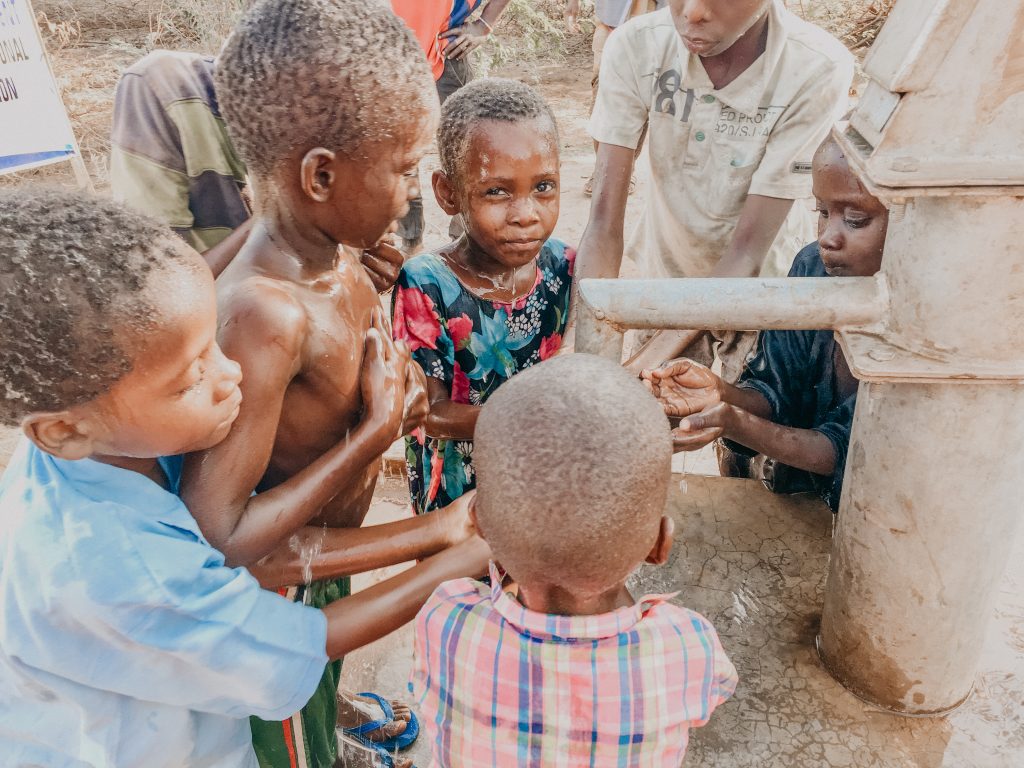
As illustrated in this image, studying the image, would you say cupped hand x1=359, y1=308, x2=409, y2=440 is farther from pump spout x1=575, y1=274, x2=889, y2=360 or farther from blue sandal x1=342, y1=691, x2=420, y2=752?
blue sandal x1=342, y1=691, x2=420, y2=752

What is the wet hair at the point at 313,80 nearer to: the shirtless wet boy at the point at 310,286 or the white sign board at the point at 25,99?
the shirtless wet boy at the point at 310,286

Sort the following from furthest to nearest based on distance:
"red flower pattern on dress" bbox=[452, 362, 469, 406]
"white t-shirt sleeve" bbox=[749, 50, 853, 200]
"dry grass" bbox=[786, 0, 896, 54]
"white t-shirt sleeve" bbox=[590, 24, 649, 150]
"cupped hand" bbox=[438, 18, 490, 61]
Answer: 1. "dry grass" bbox=[786, 0, 896, 54]
2. "cupped hand" bbox=[438, 18, 490, 61]
3. "white t-shirt sleeve" bbox=[590, 24, 649, 150]
4. "white t-shirt sleeve" bbox=[749, 50, 853, 200]
5. "red flower pattern on dress" bbox=[452, 362, 469, 406]

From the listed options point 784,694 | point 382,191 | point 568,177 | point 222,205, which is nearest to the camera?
point 382,191

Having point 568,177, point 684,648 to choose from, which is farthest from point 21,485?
point 568,177

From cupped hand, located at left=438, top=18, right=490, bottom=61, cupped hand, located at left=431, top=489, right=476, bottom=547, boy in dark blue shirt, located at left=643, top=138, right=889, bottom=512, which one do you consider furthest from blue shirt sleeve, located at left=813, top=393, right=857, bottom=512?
cupped hand, located at left=438, top=18, right=490, bottom=61

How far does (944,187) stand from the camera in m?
1.04

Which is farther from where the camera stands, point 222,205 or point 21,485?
point 222,205

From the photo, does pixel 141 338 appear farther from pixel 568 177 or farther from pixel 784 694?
pixel 568 177

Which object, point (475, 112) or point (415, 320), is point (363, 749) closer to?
point (415, 320)

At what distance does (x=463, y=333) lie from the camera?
1835 mm

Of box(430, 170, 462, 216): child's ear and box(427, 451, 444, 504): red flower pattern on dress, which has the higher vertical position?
box(430, 170, 462, 216): child's ear

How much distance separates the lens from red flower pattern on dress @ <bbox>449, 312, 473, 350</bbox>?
182 centimetres

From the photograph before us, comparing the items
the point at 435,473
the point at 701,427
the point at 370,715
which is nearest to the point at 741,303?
the point at 701,427

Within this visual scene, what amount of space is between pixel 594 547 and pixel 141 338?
0.61 metres
